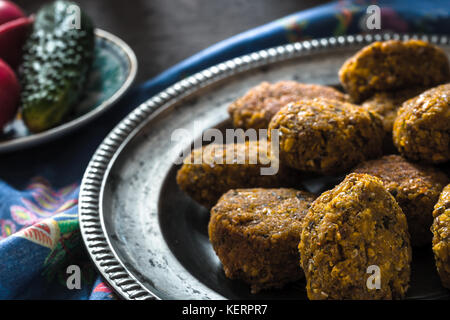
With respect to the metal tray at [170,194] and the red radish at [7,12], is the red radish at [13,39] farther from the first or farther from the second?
the metal tray at [170,194]

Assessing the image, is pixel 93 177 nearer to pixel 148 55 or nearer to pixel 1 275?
pixel 1 275

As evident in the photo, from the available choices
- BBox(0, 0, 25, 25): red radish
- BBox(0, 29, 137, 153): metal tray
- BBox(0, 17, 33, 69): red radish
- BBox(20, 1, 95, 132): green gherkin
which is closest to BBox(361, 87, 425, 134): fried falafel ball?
BBox(0, 29, 137, 153): metal tray

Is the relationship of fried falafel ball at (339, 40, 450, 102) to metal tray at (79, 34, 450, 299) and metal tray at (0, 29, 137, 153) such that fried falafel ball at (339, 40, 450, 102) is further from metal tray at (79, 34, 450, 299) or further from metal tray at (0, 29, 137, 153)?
metal tray at (0, 29, 137, 153)

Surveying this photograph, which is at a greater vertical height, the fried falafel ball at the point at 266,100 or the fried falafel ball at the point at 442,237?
the fried falafel ball at the point at 266,100

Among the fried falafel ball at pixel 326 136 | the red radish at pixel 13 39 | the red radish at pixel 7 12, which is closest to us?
the fried falafel ball at pixel 326 136

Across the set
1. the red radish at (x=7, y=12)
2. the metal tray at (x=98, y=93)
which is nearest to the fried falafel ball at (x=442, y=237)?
the metal tray at (x=98, y=93)

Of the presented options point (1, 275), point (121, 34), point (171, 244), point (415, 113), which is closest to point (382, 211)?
point (415, 113)
